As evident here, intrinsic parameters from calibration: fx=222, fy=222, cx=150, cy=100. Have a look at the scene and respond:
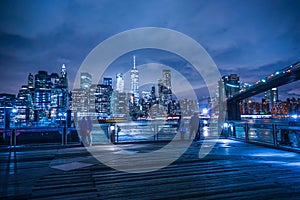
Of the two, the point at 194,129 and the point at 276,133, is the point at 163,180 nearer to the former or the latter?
the point at 276,133

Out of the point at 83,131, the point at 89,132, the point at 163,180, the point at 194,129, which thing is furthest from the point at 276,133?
the point at 83,131

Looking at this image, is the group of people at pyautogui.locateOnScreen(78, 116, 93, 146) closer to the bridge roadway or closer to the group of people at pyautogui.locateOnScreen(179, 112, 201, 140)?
the bridge roadway

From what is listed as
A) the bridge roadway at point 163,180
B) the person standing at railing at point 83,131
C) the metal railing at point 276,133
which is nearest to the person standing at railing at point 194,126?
the metal railing at point 276,133

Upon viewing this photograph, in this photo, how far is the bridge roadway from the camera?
411 cm

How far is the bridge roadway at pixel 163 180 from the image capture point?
4113 millimetres

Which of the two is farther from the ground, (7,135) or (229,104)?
(229,104)

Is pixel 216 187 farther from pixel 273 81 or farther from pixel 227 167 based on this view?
pixel 273 81

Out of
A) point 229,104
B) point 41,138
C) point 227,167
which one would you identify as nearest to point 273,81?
point 229,104

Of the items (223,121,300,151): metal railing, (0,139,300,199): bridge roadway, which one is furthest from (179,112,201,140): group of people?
(0,139,300,199): bridge roadway

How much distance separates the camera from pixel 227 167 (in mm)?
5992

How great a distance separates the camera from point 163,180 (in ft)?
16.2

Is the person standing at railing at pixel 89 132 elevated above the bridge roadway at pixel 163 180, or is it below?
above

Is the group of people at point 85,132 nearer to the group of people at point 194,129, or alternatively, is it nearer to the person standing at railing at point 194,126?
the group of people at point 194,129

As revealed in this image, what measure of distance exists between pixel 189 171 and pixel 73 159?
13.0ft
